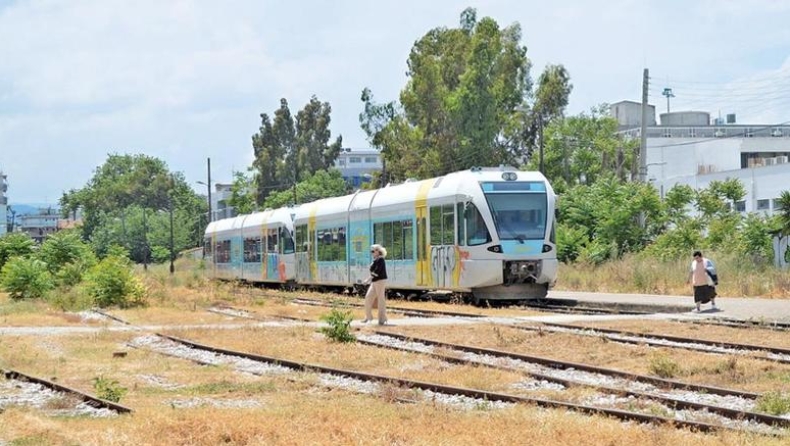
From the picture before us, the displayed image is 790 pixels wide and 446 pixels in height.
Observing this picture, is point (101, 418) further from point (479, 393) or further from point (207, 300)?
point (207, 300)

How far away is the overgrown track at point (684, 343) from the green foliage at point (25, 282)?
20834 mm

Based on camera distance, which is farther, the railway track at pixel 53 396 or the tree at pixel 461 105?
the tree at pixel 461 105

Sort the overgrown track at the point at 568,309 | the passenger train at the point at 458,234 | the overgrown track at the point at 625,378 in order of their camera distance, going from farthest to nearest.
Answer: the passenger train at the point at 458,234
the overgrown track at the point at 568,309
the overgrown track at the point at 625,378

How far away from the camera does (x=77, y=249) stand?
42.6 m

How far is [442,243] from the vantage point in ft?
94.0

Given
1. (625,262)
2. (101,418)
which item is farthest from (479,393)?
(625,262)

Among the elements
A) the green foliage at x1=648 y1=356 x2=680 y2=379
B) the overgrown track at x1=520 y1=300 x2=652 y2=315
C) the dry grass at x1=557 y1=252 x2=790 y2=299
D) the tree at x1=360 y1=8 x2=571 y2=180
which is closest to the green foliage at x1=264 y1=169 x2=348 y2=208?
the tree at x1=360 y1=8 x2=571 y2=180

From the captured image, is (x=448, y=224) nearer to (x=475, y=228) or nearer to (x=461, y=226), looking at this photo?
(x=461, y=226)

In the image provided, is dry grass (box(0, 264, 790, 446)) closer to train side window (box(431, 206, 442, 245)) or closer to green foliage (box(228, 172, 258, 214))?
train side window (box(431, 206, 442, 245))

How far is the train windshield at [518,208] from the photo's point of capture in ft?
90.1

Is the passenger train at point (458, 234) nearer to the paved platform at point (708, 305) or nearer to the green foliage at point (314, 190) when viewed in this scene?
the paved platform at point (708, 305)

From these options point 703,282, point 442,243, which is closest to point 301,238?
point 442,243

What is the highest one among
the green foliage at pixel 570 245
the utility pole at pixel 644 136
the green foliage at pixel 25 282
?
the utility pole at pixel 644 136

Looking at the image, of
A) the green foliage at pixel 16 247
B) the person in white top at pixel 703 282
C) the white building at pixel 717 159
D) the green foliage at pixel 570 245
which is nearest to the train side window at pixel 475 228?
the person in white top at pixel 703 282
